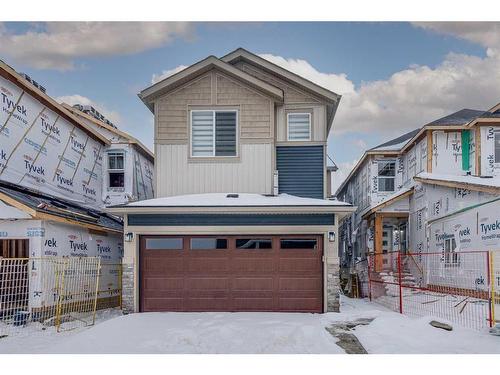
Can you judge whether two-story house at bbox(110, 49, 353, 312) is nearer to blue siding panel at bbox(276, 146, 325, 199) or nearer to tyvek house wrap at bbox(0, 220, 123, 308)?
blue siding panel at bbox(276, 146, 325, 199)

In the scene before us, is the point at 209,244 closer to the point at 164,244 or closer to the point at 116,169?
the point at 164,244

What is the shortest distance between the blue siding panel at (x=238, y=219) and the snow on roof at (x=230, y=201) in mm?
326

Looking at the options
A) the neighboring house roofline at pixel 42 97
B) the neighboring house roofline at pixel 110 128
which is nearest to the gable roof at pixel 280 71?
the neighboring house roofline at pixel 42 97

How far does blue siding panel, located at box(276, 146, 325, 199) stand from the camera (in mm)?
15086

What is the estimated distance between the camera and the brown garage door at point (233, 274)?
13.0m

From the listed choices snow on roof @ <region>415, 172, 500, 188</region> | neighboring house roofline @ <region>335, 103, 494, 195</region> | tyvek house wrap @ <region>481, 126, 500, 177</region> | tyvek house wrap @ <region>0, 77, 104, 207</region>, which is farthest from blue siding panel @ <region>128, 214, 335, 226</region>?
tyvek house wrap @ <region>481, 126, 500, 177</region>

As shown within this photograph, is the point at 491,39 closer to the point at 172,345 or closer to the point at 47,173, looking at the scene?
the point at 172,345

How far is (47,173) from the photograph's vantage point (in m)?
16.5

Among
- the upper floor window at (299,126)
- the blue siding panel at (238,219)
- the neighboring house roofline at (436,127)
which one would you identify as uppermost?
the neighboring house roofline at (436,127)

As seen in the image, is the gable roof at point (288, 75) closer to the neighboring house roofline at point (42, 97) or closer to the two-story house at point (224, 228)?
the two-story house at point (224, 228)

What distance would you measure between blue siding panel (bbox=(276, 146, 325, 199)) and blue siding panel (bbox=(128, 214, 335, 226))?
2.11 metres

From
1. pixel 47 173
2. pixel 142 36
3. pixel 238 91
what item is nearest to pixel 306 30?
pixel 238 91

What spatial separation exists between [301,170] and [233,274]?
13.0ft
